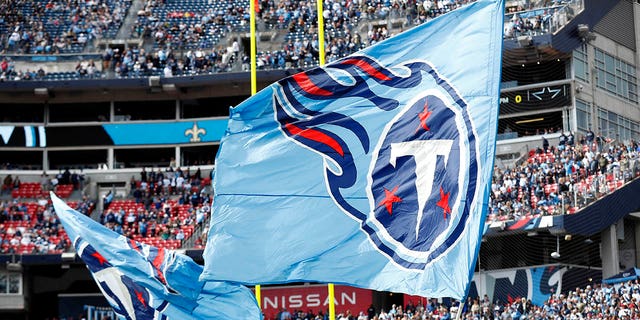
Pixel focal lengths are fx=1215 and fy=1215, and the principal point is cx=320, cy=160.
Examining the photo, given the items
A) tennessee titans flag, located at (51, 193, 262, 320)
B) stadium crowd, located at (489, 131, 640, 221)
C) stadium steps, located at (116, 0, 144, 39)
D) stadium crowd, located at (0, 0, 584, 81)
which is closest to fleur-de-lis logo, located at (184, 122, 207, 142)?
stadium crowd, located at (0, 0, 584, 81)

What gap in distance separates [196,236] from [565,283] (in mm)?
14518

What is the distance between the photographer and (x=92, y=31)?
58.6 m

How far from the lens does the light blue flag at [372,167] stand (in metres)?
13.3

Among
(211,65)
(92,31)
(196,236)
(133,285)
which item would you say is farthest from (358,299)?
(133,285)

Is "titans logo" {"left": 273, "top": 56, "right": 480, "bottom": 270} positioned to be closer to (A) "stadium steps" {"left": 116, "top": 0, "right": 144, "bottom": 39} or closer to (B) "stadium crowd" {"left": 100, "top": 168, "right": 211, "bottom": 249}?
(B) "stadium crowd" {"left": 100, "top": 168, "right": 211, "bottom": 249}

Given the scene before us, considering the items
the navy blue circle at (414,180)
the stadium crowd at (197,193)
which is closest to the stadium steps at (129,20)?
the stadium crowd at (197,193)

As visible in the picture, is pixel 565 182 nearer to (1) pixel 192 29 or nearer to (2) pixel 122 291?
(1) pixel 192 29

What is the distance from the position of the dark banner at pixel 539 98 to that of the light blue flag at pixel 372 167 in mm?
37076

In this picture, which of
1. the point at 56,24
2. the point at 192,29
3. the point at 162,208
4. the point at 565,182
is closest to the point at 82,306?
the point at 162,208

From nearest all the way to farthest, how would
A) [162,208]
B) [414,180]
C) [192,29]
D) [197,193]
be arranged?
[414,180]
[162,208]
[197,193]
[192,29]

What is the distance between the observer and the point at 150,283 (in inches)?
779

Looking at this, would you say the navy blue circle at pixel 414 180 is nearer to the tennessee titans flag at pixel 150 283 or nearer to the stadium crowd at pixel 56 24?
the tennessee titans flag at pixel 150 283

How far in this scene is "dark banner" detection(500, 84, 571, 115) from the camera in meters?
50.3

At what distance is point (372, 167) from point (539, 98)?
3748 centimetres
